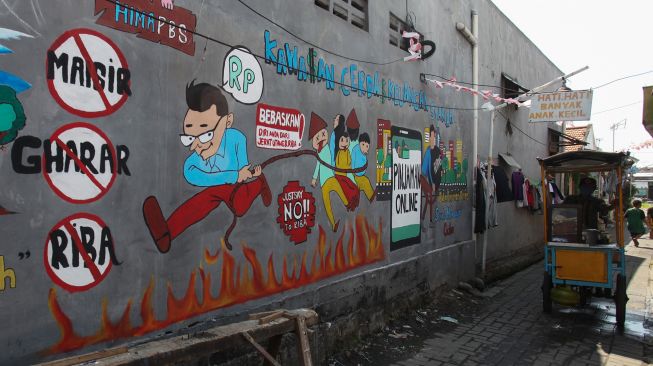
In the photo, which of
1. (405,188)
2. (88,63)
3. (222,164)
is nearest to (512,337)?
(405,188)

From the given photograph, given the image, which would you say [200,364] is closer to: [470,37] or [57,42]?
[57,42]

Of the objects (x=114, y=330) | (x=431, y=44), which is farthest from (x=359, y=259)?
(x=431, y=44)

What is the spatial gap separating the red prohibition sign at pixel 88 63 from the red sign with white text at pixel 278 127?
142 cm

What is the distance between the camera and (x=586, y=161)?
7.34 m

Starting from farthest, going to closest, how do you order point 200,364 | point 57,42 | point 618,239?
point 618,239, point 200,364, point 57,42

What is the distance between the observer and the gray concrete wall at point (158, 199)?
2564mm

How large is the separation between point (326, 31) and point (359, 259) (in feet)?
9.35

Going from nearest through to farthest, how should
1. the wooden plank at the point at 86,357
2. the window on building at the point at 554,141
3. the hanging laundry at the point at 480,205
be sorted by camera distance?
1. the wooden plank at the point at 86,357
2. the hanging laundry at the point at 480,205
3. the window on building at the point at 554,141

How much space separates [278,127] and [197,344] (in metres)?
2.33

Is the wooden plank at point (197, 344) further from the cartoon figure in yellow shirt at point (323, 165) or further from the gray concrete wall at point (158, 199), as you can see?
the cartoon figure in yellow shirt at point (323, 165)

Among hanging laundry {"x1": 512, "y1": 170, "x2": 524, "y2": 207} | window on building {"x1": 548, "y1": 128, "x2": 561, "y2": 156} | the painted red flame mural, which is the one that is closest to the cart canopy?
the painted red flame mural

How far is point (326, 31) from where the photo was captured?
5.20m

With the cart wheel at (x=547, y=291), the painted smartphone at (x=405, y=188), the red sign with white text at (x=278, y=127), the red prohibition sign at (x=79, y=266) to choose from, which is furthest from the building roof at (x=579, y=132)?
the red prohibition sign at (x=79, y=266)

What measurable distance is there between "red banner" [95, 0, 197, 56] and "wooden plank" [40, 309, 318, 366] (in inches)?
81.7
